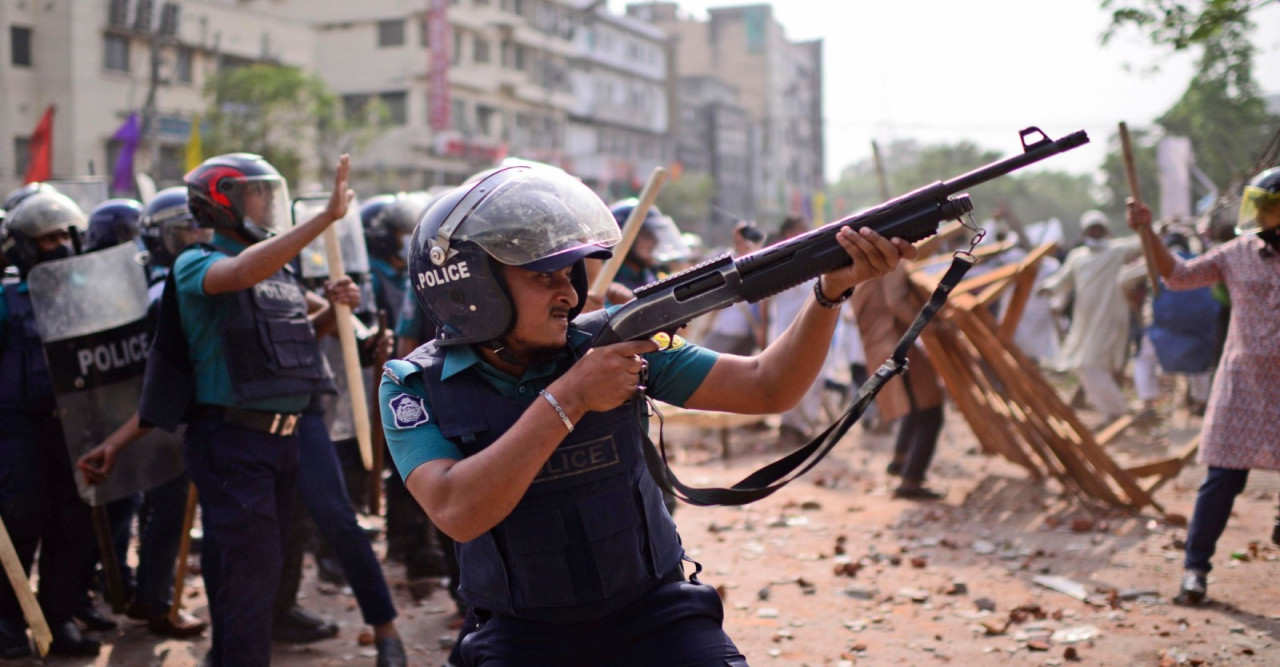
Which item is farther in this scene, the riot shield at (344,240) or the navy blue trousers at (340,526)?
the riot shield at (344,240)

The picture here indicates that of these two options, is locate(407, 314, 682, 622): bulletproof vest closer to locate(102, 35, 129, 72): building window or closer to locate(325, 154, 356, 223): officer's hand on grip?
locate(325, 154, 356, 223): officer's hand on grip

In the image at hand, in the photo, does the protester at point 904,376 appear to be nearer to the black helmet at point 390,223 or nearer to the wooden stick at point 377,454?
the black helmet at point 390,223

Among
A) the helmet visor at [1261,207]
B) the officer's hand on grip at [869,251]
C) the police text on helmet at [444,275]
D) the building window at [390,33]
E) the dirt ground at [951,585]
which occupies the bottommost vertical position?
the dirt ground at [951,585]

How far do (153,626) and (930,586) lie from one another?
14.1 ft

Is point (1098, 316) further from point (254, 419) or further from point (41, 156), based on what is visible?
point (41, 156)

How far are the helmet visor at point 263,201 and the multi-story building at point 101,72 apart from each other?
3133 centimetres

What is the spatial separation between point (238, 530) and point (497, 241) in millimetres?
2230

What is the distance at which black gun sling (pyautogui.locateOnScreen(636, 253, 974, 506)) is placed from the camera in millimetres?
2822

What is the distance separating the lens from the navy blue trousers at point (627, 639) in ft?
8.84

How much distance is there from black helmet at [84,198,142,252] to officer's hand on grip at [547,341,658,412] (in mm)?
5418

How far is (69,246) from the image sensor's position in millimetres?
5836

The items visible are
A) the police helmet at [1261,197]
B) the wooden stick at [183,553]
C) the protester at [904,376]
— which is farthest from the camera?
the protester at [904,376]

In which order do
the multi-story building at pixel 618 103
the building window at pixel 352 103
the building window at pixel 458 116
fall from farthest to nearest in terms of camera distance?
1. the multi-story building at pixel 618 103
2. the building window at pixel 458 116
3. the building window at pixel 352 103

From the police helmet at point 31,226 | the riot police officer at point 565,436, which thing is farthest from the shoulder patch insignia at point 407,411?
the police helmet at point 31,226
